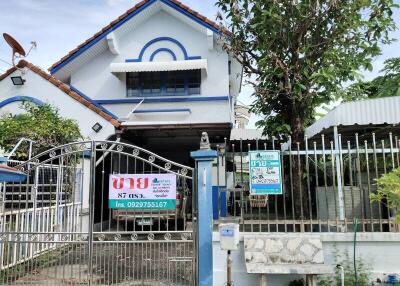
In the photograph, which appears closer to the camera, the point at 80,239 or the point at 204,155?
the point at 204,155

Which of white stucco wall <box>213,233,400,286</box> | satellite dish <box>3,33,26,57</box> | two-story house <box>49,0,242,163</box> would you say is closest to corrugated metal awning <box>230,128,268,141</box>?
two-story house <box>49,0,242,163</box>

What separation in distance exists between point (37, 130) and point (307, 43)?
7.11m

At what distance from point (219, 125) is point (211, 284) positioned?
6.98 m

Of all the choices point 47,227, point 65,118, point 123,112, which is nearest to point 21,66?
point 65,118

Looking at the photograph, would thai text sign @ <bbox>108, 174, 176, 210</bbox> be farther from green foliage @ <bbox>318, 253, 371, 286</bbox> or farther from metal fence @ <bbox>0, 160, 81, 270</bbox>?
green foliage @ <bbox>318, 253, 371, 286</bbox>

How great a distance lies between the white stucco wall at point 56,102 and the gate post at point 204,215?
18.0 feet

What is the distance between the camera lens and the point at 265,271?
532cm

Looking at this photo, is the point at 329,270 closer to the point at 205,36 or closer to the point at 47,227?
the point at 47,227

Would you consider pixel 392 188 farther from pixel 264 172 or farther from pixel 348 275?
pixel 264 172

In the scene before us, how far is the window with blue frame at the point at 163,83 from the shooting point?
13.5 metres

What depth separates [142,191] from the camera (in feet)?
21.0

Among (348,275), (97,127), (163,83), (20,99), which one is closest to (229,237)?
(348,275)

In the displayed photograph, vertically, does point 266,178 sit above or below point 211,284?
above

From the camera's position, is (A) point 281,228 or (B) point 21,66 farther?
(B) point 21,66
